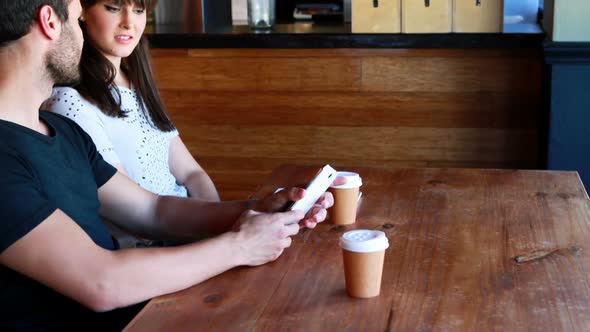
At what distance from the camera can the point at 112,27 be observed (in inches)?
80.0

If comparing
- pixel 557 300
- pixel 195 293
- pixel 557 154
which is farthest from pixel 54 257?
pixel 557 154

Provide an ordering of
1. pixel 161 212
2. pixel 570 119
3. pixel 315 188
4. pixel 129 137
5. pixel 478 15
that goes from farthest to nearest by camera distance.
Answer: pixel 478 15
pixel 570 119
pixel 129 137
pixel 161 212
pixel 315 188

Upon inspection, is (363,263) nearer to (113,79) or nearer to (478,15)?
(113,79)

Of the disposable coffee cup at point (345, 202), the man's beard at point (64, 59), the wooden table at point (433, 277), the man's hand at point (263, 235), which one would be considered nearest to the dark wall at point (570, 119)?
the wooden table at point (433, 277)

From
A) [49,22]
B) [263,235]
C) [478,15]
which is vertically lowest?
[263,235]

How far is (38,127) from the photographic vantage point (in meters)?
1.49

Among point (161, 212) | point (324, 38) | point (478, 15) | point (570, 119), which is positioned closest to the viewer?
point (161, 212)

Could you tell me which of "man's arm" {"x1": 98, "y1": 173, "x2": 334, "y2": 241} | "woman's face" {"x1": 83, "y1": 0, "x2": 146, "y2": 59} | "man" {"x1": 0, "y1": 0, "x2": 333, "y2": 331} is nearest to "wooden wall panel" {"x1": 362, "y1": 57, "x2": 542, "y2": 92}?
"woman's face" {"x1": 83, "y1": 0, "x2": 146, "y2": 59}

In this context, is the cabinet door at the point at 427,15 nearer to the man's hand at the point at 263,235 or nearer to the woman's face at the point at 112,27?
the woman's face at the point at 112,27

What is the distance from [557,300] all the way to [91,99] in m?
1.20

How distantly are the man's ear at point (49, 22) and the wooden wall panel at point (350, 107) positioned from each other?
1779mm

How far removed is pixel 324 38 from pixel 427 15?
393 mm

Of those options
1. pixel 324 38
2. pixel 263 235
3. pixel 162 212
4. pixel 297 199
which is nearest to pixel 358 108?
pixel 324 38

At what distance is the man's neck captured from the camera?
4.47ft
